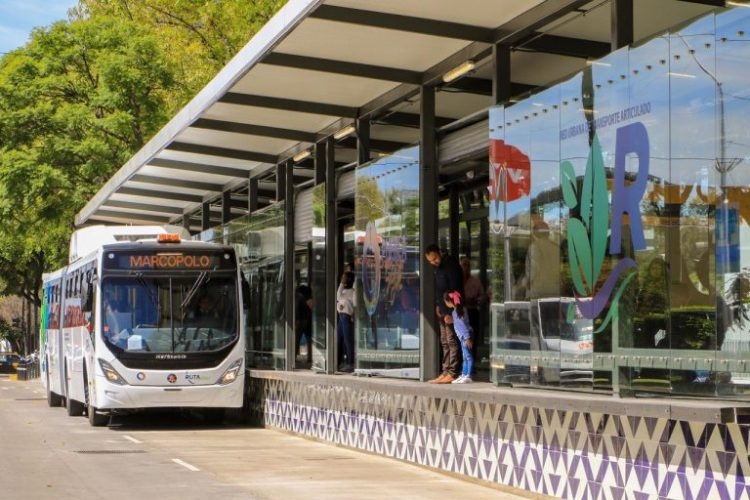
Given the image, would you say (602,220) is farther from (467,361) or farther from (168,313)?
(168,313)

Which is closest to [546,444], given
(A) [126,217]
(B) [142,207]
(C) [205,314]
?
(C) [205,314]

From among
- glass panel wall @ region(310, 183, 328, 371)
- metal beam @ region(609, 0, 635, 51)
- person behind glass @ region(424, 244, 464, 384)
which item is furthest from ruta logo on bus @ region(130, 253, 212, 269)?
metal beam @ region(609, 0, 635, 51)

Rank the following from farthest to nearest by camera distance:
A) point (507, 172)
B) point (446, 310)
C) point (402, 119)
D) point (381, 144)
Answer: point (381, 144) < point (402, 119) < point (446, 310) < point (507, 172)

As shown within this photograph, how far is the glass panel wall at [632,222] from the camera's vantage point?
9898 mm

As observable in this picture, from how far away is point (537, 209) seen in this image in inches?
525

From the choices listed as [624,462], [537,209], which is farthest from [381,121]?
[624,462]

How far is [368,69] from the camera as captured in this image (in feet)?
56.6

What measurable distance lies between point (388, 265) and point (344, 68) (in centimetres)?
283

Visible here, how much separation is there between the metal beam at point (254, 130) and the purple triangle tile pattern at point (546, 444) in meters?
4.52

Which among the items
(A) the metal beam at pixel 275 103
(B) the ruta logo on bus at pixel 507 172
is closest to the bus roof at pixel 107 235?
(A) the metal beam at pixel 275 103

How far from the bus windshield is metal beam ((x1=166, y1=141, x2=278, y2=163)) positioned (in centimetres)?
234

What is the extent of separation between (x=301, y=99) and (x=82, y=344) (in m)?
7.69

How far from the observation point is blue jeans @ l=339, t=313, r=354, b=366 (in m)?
20.9

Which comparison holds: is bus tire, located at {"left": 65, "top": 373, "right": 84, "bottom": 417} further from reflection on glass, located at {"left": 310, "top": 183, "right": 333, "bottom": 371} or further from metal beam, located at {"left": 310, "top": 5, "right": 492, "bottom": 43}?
metal beam, located at {"left": 310, "top": 5, "right": 492, "bottom": 43}
